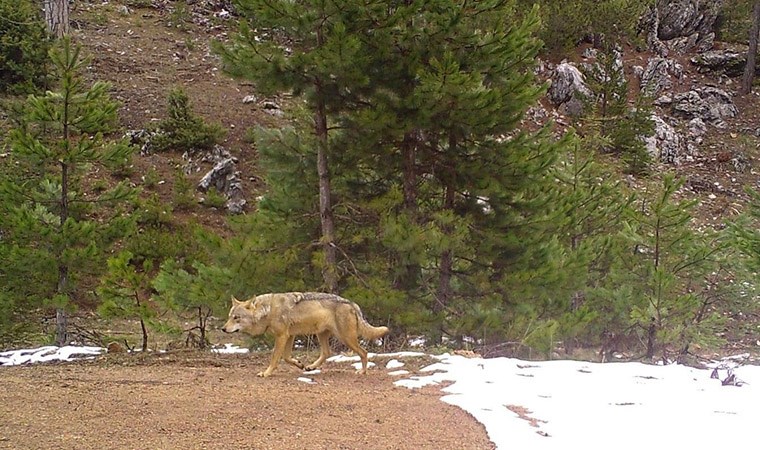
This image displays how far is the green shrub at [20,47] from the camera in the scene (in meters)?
20.0

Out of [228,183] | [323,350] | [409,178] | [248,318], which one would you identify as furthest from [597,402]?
[228,183]

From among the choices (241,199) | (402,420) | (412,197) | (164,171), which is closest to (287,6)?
(412,197)

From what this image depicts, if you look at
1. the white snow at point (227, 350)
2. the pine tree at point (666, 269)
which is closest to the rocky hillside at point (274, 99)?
the white snow at point (227, 350)

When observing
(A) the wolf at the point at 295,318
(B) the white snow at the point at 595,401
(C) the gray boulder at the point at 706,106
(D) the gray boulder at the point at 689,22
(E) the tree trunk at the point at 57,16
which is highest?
(D) the gray boulder at the point at 689,22

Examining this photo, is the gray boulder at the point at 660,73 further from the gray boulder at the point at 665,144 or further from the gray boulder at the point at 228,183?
the gray boulder at the point at 228,183

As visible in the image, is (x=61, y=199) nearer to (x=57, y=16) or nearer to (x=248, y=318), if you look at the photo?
(x=248, y=318)

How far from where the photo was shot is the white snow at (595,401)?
16.7 feet

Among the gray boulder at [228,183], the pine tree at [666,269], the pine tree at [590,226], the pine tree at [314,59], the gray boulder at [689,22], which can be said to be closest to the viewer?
the pine tree at [314,59]

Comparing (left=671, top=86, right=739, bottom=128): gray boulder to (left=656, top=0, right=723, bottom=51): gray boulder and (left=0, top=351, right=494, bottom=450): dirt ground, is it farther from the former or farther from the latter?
Answer: (left=0, top=351, right=494, bottom=450): dirt ground

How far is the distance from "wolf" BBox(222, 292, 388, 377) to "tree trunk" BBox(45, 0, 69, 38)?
1619cm

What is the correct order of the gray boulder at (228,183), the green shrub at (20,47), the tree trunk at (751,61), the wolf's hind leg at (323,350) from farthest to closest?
the tree trunk at (751,61)
the gray boulder at (228,183)
the green shrub at (20,47)
the wolf's hind leg at (323,350)

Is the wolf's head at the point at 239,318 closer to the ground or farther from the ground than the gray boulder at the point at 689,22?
closer to the ground

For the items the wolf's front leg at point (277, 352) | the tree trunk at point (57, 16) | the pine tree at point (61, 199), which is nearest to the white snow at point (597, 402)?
the wolf's front leg at point (277, 352)

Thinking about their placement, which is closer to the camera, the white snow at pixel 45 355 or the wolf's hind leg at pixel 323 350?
the wolf's hind leg at pixel 323 350
